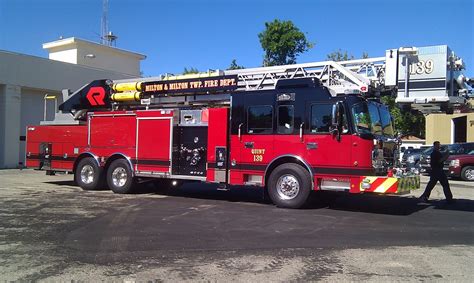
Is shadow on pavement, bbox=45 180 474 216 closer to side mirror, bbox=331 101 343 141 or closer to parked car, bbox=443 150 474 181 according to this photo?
side mirror, bbox=331 101 343 141

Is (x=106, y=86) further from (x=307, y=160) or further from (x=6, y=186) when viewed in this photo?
(x=307, y=160)

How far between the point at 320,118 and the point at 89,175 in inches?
309

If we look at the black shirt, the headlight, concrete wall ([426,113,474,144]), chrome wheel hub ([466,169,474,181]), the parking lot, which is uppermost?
concrete wall ([426,113,474,144])

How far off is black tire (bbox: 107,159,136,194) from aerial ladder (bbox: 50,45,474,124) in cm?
222

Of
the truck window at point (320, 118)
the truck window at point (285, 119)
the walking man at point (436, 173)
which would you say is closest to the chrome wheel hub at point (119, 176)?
the truck window at point (285, 119)

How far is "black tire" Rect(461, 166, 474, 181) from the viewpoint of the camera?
21.0 metres

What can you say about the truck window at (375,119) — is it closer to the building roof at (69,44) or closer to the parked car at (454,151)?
the parked car at (454,151)

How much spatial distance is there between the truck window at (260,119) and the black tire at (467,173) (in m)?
13.6

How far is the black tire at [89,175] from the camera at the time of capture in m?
14.5

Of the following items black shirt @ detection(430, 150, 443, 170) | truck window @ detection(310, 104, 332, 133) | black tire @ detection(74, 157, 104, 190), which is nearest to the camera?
truck window @ detection(310, 104, 332, 133)

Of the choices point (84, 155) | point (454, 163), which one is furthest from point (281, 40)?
point (84, 155)

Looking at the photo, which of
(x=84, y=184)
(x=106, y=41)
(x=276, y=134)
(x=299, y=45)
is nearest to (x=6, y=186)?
(x=84, y=184)

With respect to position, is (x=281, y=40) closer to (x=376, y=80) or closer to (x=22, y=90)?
(x=22, y=90)

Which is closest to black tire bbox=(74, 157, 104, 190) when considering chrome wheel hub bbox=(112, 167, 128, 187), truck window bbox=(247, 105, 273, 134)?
chrome wheel hub bbox=(112, 167, 128, 187)
